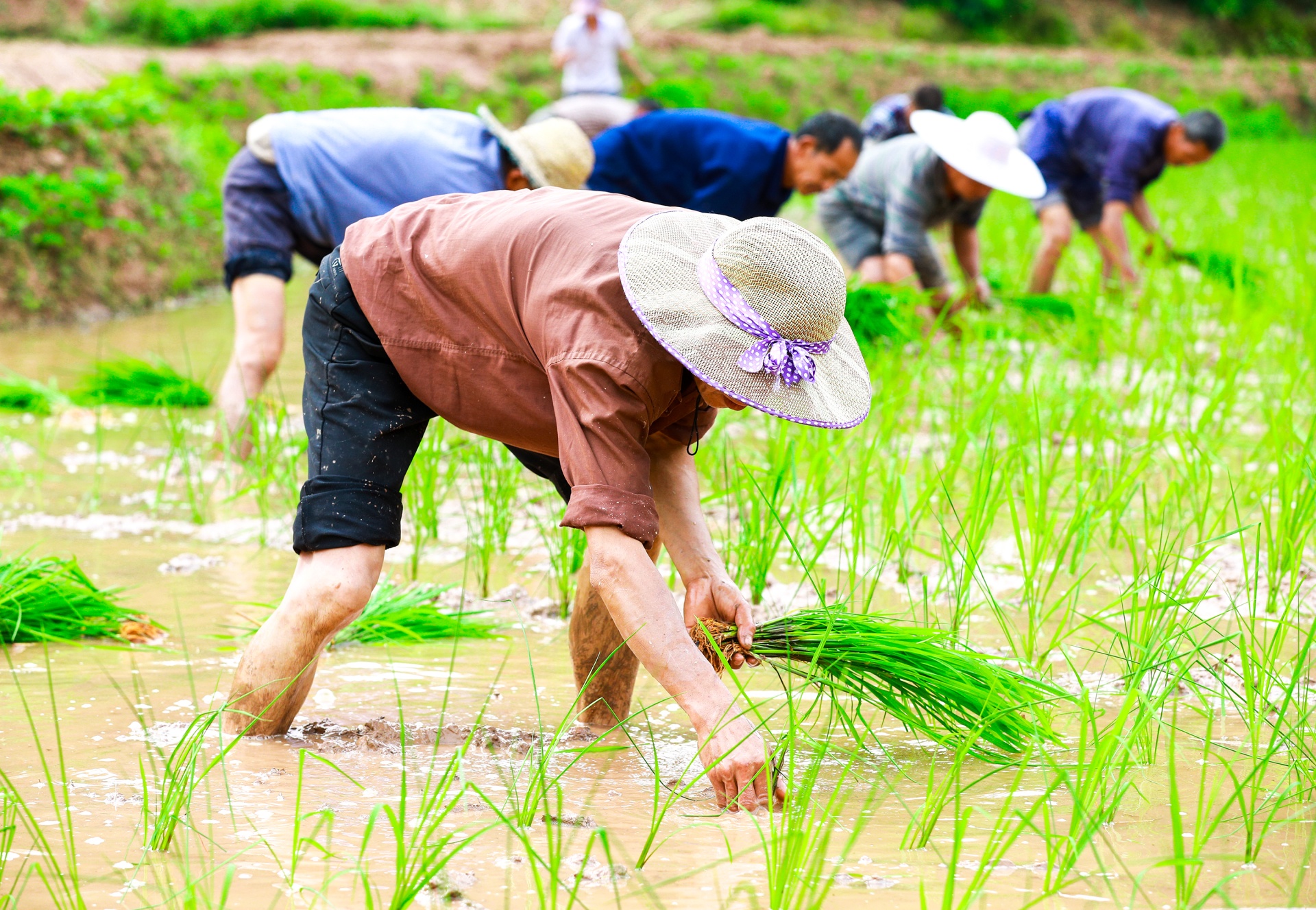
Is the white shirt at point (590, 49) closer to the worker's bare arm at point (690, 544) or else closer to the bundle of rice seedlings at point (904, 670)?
the worker's bare arm at point (690, 544)

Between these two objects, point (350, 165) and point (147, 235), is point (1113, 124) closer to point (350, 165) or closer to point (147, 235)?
point (350, 165)

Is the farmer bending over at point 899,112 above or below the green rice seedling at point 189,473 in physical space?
above

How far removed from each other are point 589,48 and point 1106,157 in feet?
12.9

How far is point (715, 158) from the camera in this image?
12.8 feet

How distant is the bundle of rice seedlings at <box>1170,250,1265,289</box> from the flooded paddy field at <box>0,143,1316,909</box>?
5.43ft

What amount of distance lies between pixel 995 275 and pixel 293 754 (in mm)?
5064

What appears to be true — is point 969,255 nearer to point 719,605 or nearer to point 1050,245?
point 1050,245

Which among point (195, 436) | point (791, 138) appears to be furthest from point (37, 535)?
Result: point (791, 138)

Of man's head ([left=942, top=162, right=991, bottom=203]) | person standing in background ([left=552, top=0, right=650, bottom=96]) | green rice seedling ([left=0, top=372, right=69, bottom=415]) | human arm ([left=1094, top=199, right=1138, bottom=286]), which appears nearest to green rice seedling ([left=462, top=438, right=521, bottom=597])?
green rice seedling ([left=0, top=372, right=69, bottom=415])

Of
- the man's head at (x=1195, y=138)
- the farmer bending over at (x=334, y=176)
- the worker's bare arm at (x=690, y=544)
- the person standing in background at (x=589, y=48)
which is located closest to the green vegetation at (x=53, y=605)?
the farmer bending over at (x=334, y=176)

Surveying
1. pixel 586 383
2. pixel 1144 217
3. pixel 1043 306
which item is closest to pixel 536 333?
pixel 586 383

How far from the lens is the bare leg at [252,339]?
3471 millimetres

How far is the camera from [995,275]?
6.30m

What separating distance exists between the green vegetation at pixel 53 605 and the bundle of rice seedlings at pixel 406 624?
1.38 feet
